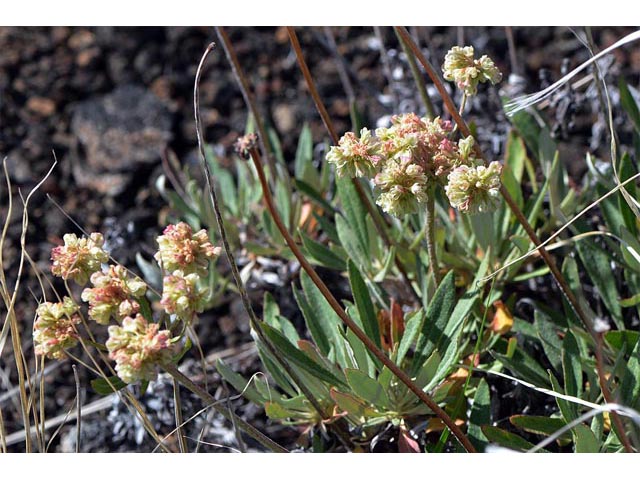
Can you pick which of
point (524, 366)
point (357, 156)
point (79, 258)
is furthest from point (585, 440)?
point (79, 258)

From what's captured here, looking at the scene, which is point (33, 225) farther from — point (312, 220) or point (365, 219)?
point (365, 219)

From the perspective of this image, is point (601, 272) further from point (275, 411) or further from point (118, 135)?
point (118, 135)

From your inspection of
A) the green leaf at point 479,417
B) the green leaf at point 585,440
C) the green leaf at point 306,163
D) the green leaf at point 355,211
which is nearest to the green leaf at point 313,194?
the green leaf at point 306,163

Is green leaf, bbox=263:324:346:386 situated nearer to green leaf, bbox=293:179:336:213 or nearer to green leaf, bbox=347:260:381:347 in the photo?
green leaf, bbox=347:260:381:347

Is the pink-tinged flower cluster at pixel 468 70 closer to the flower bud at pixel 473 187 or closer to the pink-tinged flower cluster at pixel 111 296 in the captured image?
the flower bud at pixel 473 187

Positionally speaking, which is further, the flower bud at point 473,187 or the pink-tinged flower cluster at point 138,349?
the flower bud at point 473,187

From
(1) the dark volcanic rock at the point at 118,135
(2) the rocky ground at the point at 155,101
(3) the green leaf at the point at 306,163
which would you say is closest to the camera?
(3) the green leaf at the point at 306,163

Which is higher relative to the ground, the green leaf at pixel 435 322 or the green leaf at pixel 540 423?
the green leaf at pixel 435 322
